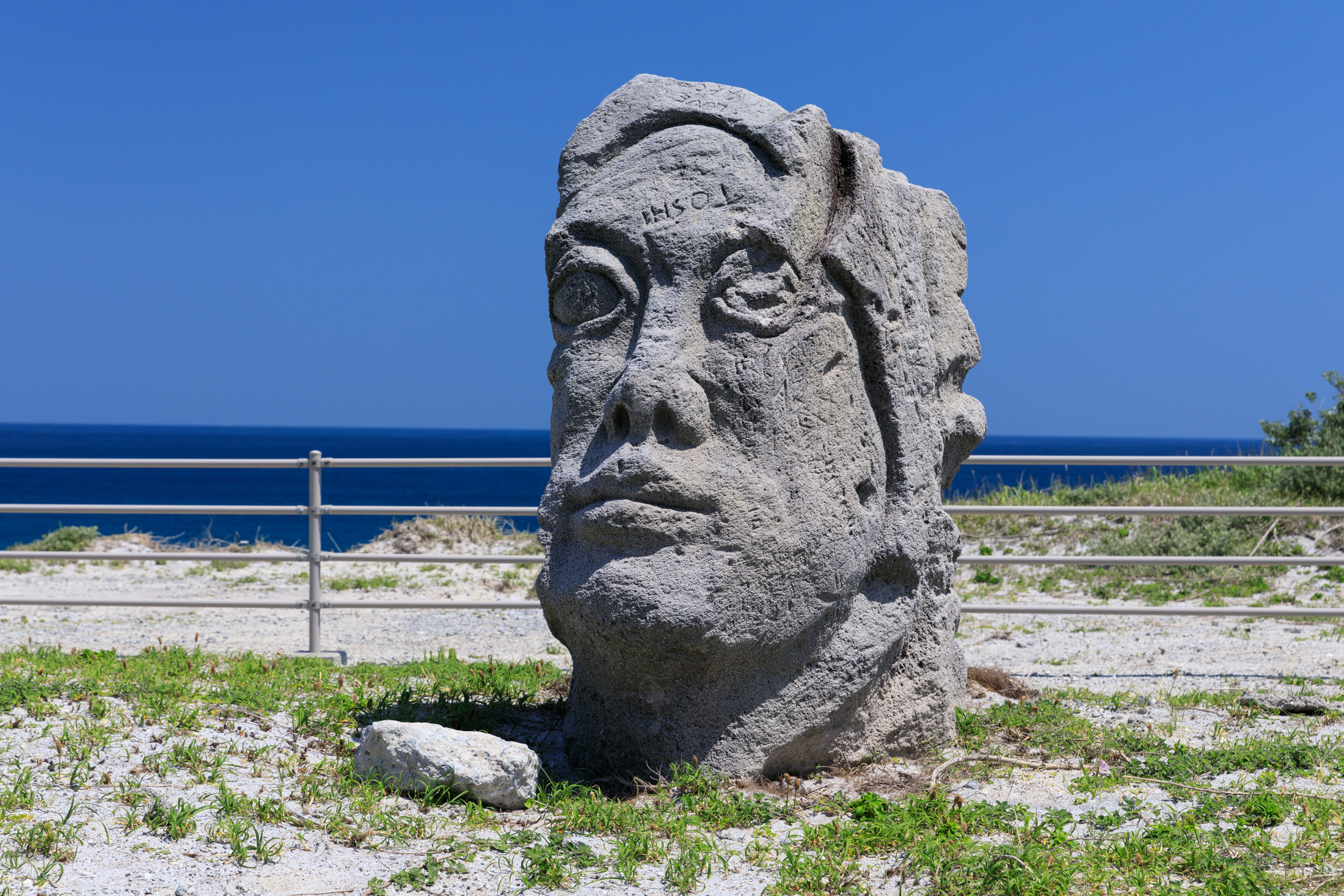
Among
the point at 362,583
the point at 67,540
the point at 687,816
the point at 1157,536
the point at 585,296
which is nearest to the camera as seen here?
the point at 687,816

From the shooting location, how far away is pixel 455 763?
10.9 feet

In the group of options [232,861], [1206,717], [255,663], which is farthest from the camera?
[255,663]

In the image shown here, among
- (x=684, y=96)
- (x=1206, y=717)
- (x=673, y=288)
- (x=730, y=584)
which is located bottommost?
(x=1206, y=717)

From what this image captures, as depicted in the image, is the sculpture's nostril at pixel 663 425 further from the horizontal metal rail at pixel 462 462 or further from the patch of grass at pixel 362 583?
the patch of grass at pixel 362 583

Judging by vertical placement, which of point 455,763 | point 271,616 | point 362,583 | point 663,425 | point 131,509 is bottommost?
point 271,616

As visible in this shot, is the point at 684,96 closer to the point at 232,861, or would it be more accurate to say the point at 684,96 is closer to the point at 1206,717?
the point at 232,861

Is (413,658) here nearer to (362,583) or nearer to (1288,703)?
(362,583)

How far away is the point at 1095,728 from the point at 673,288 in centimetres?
255

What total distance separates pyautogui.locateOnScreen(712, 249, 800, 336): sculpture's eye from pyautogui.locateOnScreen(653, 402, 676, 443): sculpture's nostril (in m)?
0.39

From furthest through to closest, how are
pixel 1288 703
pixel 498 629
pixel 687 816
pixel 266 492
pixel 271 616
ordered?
pixel 266 492
pixel 271 616
pixel 498 629
pixel 1288 703
pixel 687 816

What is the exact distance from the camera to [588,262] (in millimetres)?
3609

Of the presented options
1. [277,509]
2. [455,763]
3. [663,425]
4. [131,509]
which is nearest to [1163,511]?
[663,425]

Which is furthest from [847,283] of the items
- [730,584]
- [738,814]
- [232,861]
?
[232,861]

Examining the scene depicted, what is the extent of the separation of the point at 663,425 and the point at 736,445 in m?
0.24
